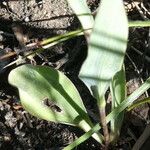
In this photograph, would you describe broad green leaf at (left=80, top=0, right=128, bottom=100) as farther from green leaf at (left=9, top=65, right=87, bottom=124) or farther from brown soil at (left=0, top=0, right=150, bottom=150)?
brown soil at (left=0, top=0, right=150, bottom=150)

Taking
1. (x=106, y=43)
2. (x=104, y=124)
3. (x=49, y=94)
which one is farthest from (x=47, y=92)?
(x=106, y=43)

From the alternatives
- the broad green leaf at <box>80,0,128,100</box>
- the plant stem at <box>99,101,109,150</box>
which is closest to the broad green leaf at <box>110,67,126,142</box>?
the plant stem at <box>99,101,109,150</box>

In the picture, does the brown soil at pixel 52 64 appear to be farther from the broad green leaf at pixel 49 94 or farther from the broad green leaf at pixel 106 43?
the broad green leaf at pixel 106 43

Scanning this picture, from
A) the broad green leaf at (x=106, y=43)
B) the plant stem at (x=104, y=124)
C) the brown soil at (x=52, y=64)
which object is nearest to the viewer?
the broad green leaf at (x=106, y=43)

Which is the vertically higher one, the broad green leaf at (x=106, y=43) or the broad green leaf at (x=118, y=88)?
the broad green leaf at (x=106, y=43)

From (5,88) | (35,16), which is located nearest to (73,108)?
(5,88)

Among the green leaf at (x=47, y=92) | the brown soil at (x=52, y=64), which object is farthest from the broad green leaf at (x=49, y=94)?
the brown soil at (x=52, y=64)

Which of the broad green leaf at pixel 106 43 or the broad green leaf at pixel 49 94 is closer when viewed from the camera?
the broad green leaf at pixel 106 43
